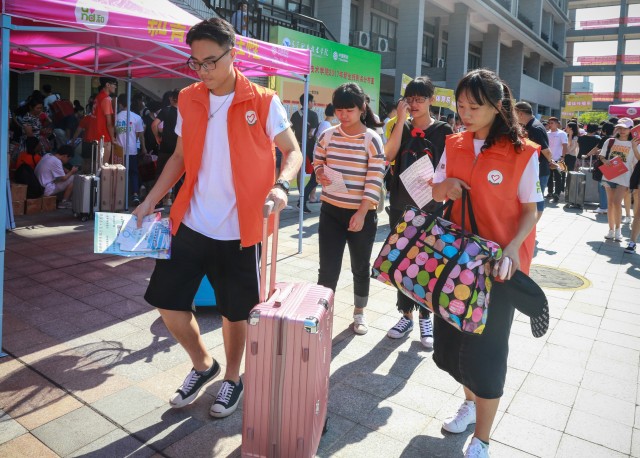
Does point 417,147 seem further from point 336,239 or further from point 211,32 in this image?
point 211,32

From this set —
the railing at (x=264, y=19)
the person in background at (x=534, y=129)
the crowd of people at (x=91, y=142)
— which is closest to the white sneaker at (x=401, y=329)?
the person in background at (x=534, y=129)

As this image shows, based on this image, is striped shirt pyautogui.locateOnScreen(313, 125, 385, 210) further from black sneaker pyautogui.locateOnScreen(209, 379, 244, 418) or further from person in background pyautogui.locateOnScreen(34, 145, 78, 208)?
person in background pyautogui.locateOnScreen(34, 145, 78, 208)

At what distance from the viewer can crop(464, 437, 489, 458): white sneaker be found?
8.15 ft

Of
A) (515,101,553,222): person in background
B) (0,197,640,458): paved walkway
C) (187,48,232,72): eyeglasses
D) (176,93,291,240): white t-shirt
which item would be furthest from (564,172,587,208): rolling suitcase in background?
(187,48,232,72): eyeglasses

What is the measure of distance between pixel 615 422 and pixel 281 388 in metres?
2.11

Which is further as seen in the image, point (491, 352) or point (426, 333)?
point (426, 333)

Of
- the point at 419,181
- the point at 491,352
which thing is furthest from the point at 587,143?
the point at 491,352

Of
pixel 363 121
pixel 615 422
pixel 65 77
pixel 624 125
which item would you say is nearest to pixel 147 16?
pixel 363 121

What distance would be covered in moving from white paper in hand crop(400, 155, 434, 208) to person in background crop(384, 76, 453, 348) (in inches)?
15.5

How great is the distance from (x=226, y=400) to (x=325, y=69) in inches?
433

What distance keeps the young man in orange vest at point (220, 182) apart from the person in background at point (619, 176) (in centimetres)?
697

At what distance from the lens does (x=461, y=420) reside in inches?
113

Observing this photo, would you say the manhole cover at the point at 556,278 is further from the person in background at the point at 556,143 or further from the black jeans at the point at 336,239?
the person in background at the point at 556,143

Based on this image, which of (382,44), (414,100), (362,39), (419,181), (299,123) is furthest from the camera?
(382,44)
